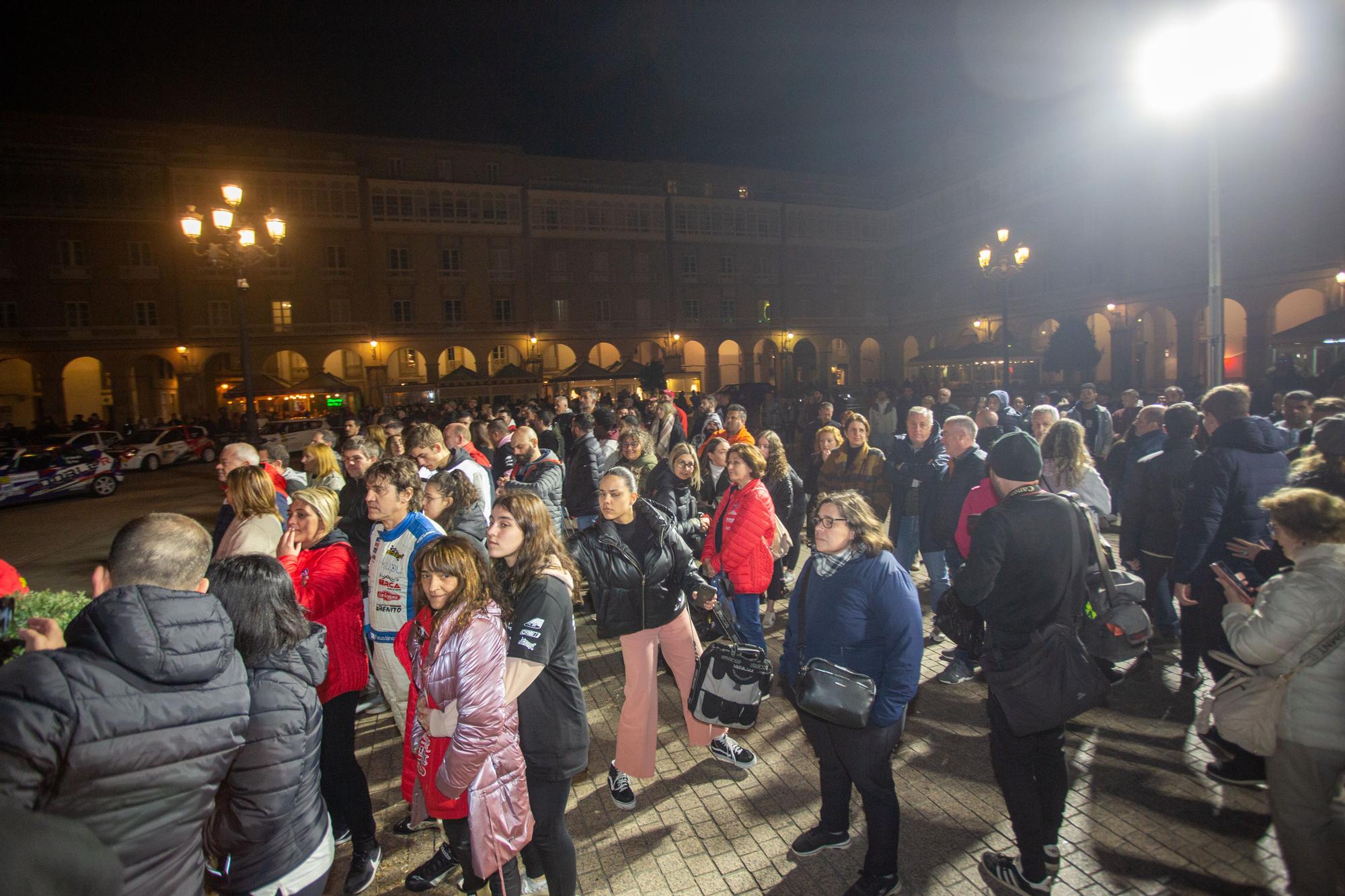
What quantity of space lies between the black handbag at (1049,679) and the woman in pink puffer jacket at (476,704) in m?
2.00

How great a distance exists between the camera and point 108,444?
22.2 m

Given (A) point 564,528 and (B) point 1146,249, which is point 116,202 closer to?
(A) point 564,528

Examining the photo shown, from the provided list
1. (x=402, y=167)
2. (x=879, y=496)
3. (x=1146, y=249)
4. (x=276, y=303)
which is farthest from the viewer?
(x=402, y=167)

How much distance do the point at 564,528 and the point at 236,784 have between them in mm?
6052

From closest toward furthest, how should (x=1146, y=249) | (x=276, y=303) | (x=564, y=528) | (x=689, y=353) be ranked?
(x=564, y=528) < (x=1146, y=249) < (x=276, y=303) < (x=689, y=353)

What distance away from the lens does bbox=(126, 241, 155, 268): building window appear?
114 ft

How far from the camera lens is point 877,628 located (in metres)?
2.90

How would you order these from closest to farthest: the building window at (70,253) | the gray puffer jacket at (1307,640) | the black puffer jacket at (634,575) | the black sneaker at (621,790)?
the gray puffer jacket at (1307,640) < the black puffer jacket at (634,575) < the black sneaker at (621,790) < the building window at (70,253)

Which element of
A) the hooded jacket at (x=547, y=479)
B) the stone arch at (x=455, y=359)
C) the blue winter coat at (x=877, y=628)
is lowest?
the blue winter coat at (x=877, y=628)

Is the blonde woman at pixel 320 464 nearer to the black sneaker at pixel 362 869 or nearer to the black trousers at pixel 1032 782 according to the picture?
the black sneaker at pixel 362 869

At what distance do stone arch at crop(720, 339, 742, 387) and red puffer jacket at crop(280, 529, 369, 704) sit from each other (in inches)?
1758

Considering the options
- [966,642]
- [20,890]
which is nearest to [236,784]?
[20,890]

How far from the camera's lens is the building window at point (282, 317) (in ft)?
120

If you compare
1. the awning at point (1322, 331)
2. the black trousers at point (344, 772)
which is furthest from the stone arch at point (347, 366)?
the awning at point (1322, 331)
